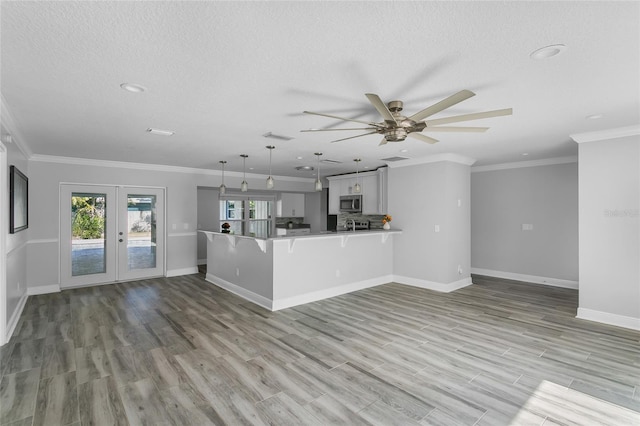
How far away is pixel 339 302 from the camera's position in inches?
199

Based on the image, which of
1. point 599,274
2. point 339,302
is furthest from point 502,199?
point 339,302

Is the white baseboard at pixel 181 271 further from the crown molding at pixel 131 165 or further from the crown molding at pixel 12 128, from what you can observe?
the crown molding at pixel 12 128

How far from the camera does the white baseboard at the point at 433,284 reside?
5.78 meters

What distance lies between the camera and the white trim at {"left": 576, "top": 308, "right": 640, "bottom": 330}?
3.91m

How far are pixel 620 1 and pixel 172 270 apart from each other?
7623 millimetres

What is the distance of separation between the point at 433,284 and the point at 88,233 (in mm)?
6684

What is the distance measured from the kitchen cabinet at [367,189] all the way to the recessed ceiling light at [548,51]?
4.77m

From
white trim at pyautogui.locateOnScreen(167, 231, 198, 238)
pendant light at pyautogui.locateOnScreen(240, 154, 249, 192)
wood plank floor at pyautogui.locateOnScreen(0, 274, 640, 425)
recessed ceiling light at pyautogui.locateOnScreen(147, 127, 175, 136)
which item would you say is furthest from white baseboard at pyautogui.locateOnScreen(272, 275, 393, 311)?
white trim at pyautogui.locateOnScreen(167, 231, 198, 238)

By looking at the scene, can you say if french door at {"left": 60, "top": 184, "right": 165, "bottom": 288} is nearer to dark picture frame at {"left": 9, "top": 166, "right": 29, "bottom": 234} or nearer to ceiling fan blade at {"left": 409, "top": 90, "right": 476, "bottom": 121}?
dark picture frame at {"left": 9, "top": 166, "right": 29, "bottom": 234}

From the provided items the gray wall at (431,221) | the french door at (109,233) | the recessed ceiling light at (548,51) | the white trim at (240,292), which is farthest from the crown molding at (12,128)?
the gray wall at (431,221)

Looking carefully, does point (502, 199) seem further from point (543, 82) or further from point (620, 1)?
point (620, 1)

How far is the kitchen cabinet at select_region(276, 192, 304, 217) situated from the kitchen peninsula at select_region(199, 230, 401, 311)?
3324 mm

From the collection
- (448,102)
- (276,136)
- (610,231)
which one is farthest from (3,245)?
(610,231)

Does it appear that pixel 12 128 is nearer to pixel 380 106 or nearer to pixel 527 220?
pixel 380 106
